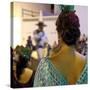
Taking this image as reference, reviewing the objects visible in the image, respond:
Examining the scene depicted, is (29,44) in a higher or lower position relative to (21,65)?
higher

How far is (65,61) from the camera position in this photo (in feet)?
7.50

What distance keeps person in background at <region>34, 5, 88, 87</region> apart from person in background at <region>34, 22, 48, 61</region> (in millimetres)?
89

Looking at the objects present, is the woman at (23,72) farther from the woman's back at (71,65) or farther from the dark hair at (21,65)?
the woman's back at (71,65)

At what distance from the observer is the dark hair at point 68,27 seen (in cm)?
227

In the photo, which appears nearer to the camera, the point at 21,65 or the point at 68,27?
the point at 21,65

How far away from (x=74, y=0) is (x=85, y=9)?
136mm

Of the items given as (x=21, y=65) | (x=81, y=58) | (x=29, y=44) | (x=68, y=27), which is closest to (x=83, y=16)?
(x=68, y=27)

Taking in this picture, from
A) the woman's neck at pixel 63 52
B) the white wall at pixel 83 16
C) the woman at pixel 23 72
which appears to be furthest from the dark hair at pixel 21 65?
the white wall at pixel 83 16

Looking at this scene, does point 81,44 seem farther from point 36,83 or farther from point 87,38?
point 36,83

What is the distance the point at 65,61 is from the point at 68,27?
0.31 m

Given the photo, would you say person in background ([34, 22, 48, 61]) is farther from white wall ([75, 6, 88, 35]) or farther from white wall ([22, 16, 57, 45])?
white wall ([75, 6, 88, 35])

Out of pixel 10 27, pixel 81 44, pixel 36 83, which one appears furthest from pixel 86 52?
pixel 10 27

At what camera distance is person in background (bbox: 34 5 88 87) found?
2215 mm

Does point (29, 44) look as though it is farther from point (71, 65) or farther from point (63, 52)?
point (71, 65)
